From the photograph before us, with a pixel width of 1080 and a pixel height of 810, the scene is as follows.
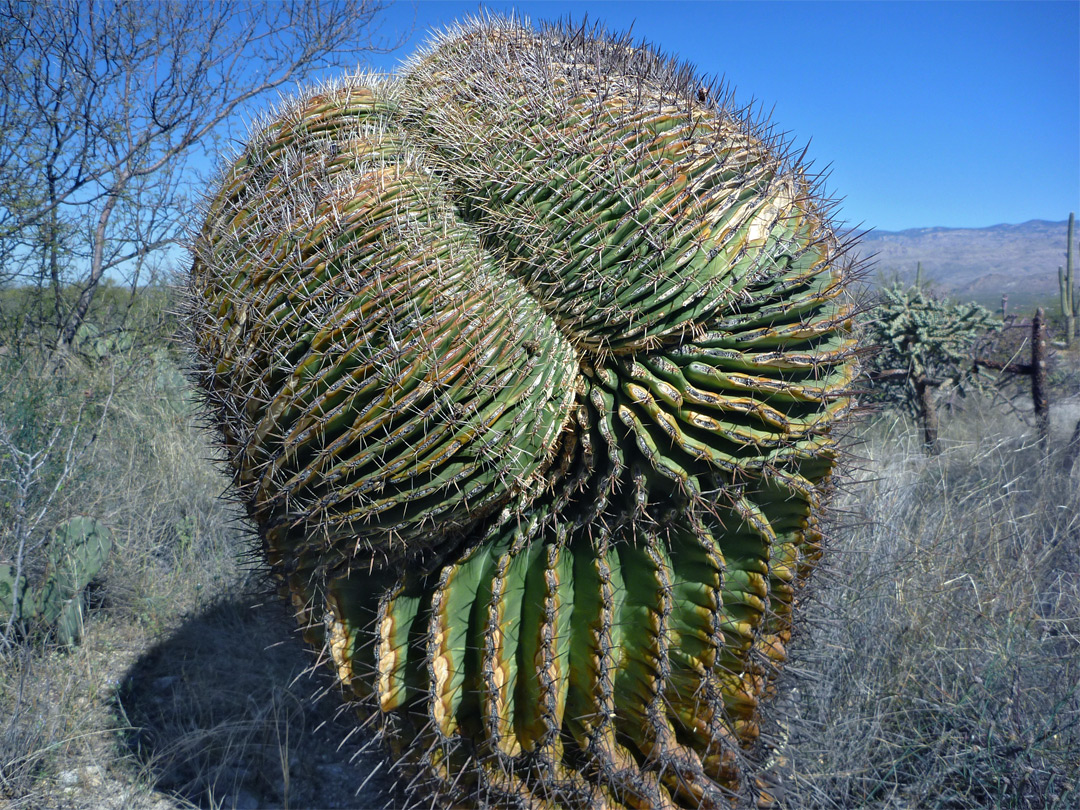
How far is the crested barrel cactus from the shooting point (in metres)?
1.96

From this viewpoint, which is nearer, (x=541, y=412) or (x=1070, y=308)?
(x=541, y=412)

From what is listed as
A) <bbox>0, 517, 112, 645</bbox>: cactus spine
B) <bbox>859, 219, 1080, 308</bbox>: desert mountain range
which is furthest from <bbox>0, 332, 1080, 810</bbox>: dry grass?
<bbox>859, 219, 1080, 308</bbox>: desert mountain range

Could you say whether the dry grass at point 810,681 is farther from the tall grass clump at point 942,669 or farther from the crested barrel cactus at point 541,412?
the crested barrel cactus at point 541,412

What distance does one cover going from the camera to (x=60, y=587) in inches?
145

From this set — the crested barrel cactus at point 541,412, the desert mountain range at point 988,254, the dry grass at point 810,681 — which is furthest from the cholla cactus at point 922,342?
the desert mountain range at point 988,254

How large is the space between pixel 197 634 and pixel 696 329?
11.5 feet

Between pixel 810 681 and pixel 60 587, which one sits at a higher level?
pixel 60 587

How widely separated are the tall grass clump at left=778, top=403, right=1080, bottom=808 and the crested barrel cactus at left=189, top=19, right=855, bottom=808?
0.58 m

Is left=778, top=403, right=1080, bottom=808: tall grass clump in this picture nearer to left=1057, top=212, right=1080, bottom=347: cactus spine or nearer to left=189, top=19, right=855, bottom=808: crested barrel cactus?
left=189, top=19, right=855, bottom=808: crested barrel cactus

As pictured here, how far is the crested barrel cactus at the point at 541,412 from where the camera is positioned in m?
1.96

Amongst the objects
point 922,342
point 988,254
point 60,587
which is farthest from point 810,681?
point 988,254

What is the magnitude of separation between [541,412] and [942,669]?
2.35 meters

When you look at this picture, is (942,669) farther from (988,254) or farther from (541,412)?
(988,254)

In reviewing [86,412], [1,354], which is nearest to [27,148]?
[1,354]
